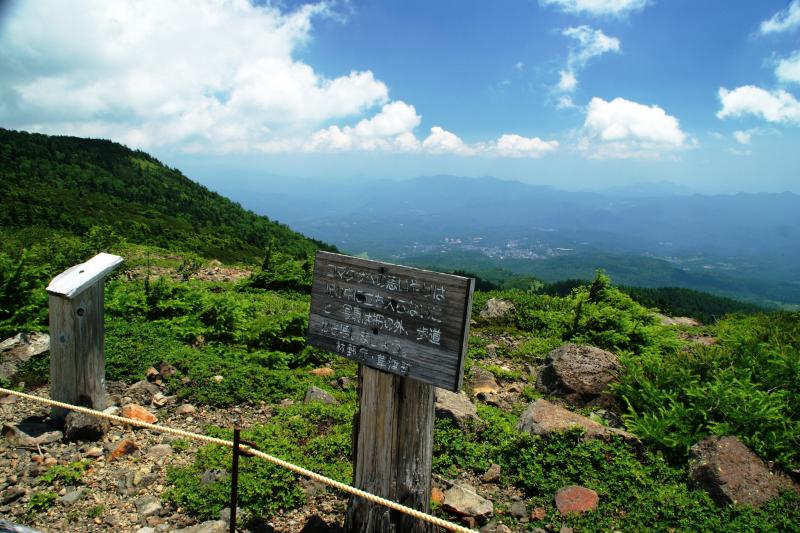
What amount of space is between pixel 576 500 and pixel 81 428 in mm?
5552

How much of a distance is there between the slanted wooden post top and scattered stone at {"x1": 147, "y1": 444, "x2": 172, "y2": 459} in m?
1.98

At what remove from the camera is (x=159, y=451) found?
17.3 feet

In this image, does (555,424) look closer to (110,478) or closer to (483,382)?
(483,382)

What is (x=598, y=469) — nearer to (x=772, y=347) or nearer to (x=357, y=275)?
(x=357, y=275)

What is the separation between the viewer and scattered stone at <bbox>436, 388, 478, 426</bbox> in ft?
20.2

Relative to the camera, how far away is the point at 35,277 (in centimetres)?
826

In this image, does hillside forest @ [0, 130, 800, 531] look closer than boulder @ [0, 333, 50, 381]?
Yes

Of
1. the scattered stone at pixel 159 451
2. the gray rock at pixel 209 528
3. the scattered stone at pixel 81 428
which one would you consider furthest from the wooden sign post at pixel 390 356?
the scattered stone at pixel 81 428

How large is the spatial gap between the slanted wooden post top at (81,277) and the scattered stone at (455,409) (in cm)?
451

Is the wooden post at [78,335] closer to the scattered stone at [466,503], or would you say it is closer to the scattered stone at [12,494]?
the scattered stone at [12,494]

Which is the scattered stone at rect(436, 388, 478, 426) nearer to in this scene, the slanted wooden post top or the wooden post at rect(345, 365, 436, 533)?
the wooden post at rect(345, 365, 436, 533)

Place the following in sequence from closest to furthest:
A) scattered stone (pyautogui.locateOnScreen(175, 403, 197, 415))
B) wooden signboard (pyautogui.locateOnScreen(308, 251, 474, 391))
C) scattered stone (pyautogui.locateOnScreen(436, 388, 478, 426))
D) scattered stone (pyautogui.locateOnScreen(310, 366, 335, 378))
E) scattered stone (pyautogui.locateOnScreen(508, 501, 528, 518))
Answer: wooden signboard (pyautogui.locateOnScreen(308, 251, 474, 391)), scattered stone (pyautogui.locateOnScreen(508, 501, 528, 518)), scattered stone (pyautogui.locateOnScreen(436, 388, 478, 426)), scattered stone (pyautogui.locateOnScreen(175, 403, 197, 415)), scattered stone (pyautogui.locateOnScreen(310, 366, 335, 378))

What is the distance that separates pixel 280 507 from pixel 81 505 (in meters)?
1.86

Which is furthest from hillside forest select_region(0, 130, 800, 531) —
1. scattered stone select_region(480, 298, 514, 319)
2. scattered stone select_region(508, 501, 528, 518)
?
scattered stone select_region(480, 298, 514, 319)
